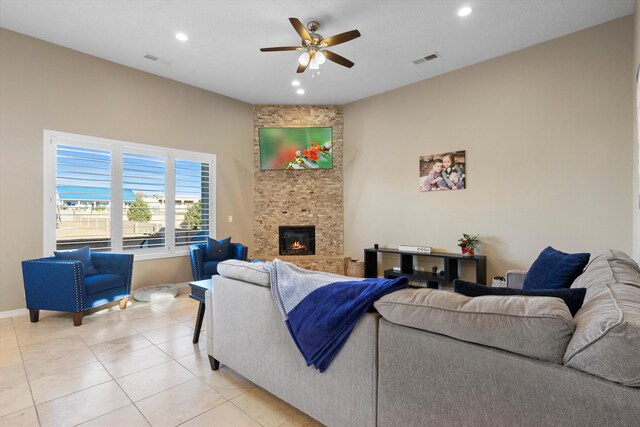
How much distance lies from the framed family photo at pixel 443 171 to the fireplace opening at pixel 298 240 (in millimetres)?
2322

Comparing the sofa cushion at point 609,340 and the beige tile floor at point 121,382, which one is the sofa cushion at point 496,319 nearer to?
the sofa cushion at point 609,340

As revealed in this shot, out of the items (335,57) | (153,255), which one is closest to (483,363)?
(335,57)

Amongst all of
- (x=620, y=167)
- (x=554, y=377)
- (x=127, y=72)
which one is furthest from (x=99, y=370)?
(x=620, y=167)

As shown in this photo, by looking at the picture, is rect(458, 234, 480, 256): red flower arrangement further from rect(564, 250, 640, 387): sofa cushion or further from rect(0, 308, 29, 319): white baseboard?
rect(0, 308, 29, 319): white baseboard

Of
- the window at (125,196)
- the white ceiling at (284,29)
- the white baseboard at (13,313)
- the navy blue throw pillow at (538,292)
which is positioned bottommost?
the white baseboard at (13,313)

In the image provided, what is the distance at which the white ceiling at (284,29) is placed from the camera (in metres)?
3.34

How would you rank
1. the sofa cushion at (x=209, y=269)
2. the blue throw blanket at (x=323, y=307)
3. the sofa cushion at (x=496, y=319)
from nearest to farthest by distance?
the sofa cushion at (x=496, y=319)
the blue throw blanket at (x=323, y=307)
the sofa cushion at (x=209, y=269)

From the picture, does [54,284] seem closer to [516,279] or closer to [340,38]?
[340,38]

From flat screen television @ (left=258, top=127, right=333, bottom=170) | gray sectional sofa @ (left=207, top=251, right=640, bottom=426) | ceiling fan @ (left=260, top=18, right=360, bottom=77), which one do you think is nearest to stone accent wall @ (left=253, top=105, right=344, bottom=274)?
flat screen television @ (left=258, top=127, right=333, bottom=170)

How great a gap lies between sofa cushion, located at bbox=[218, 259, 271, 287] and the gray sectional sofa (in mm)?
264

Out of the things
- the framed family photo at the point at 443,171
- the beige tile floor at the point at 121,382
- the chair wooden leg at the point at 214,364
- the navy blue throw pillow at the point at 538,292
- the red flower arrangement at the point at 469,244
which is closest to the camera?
the navy blue throw pillow at the point at 538,292

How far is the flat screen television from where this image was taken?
6.09m

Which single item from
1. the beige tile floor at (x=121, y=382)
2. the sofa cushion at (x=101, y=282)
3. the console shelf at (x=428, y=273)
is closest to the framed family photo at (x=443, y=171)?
the console shelf at (x=428, y=273)

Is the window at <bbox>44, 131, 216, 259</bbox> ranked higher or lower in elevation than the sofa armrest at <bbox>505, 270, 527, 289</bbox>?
higher
